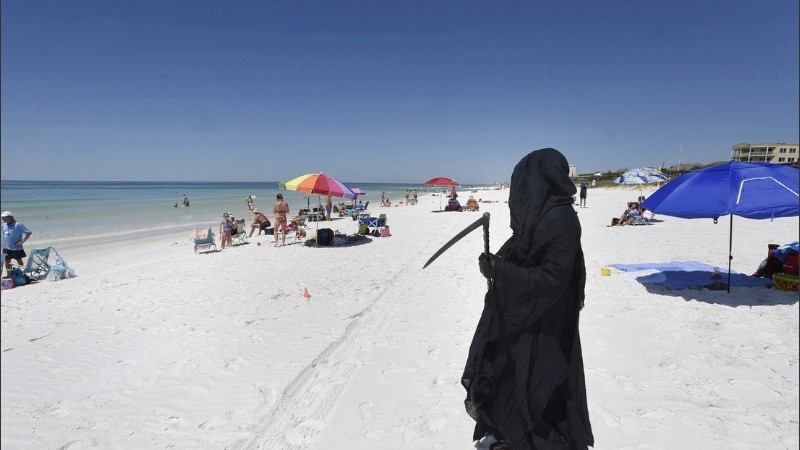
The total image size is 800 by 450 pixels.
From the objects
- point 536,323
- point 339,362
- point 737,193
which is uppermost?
point 737,193

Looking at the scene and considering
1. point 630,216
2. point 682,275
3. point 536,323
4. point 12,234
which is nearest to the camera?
point 536,323

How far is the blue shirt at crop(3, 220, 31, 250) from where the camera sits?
28.6ft

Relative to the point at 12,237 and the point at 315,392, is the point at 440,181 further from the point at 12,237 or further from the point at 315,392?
the point at 315,392

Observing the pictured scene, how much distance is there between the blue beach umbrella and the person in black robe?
196 inches

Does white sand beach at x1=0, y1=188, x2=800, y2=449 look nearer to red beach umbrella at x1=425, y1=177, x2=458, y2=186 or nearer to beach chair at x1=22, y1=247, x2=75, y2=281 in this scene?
beach chair at x1=22, y1=247, x2=75, y2=281

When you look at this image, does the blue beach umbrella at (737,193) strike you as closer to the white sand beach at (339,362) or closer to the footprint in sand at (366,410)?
the white sand beach at (339,362)

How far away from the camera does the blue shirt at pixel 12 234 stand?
8711 millimetres

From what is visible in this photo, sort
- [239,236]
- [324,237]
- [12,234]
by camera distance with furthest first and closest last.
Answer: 1. [239,236]
2. [324,237]
3. [12,234]

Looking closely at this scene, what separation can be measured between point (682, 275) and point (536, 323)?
23.6 ft

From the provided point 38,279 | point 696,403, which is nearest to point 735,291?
point 696,403

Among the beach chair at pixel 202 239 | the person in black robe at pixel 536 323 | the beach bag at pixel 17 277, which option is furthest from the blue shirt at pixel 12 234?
the person in black robe at pixel 536 323

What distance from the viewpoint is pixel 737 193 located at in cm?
561

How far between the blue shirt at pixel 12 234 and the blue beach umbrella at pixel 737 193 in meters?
12.6

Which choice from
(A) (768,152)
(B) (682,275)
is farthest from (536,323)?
(A) (768,152)
